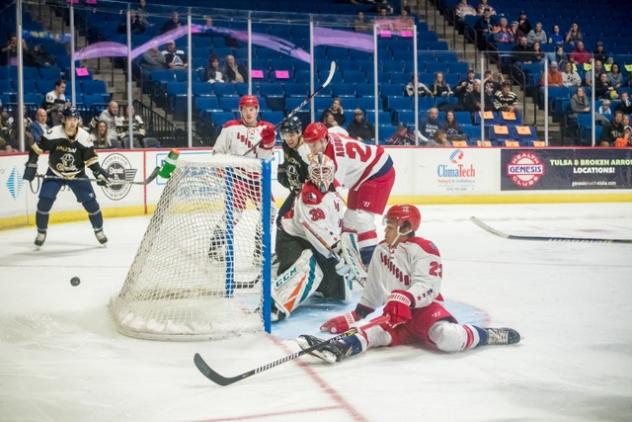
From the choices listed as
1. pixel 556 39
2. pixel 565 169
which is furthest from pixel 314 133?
pixel 556 39

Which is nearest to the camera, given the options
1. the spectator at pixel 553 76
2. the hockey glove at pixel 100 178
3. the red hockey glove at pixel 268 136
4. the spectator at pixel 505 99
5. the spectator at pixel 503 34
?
the red hockey glove at pixel 268 136

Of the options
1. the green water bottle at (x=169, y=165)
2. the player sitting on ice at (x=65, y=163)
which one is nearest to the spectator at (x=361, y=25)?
the player sitting on ice at (x=65, y=163)

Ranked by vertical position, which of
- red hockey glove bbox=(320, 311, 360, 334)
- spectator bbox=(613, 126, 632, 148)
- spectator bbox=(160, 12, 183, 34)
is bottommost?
red hockey glove bbox=(320, 311, 360, 334)

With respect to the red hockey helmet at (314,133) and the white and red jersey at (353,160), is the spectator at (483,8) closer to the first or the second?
the white and red jersey at (353,160)

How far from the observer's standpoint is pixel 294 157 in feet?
20.6

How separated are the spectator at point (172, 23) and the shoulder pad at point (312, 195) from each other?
5869mm

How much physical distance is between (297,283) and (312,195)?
1.63ft

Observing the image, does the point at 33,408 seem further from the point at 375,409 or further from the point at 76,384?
the point at 375,409

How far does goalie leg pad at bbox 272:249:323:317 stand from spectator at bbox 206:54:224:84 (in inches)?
243

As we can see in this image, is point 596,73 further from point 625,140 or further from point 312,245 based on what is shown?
point 312,245

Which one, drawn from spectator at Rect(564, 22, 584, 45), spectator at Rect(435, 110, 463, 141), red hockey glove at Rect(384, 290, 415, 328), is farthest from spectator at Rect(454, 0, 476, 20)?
red hockey glove at Rect(384, 290, 415, 328)

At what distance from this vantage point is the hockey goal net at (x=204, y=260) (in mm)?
5000

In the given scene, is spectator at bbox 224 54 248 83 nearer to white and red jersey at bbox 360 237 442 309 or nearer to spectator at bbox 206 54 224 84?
spectator at bbox 206 54 224 84

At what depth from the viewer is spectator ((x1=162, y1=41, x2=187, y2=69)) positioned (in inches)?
432
